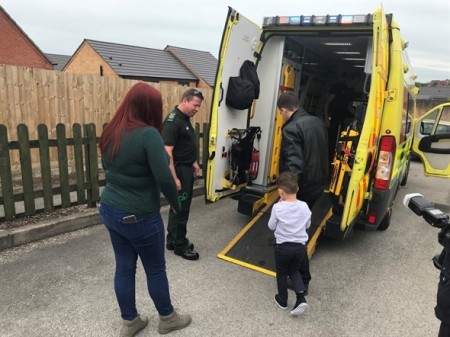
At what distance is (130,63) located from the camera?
26672mm

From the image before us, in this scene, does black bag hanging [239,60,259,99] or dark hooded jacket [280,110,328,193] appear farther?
black bag hanging [239,60,259,99]

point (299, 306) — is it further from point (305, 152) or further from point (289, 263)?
point (305, 152)

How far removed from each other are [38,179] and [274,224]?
477cm

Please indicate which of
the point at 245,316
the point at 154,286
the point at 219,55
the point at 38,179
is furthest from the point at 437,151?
the point at 38,179

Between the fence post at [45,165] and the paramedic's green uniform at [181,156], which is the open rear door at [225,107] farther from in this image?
the fence post at [45,165]

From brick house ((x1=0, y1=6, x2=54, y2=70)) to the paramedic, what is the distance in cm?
2265

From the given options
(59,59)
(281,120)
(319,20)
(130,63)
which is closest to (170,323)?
(281,120)

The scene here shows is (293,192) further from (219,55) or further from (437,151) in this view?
(437,151)

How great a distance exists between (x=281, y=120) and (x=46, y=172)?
3.19 metres

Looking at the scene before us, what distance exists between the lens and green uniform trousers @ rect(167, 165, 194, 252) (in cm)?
360

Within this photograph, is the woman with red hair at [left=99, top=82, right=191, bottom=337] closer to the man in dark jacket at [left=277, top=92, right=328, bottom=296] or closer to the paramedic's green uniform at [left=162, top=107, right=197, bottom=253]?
the paramedic's green uniform at [left=162, top=107, right=197, bottom=253]

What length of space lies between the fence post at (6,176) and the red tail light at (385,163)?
419cm

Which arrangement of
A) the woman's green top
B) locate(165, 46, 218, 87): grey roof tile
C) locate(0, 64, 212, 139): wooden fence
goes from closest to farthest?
1. the woman's green top
2. locate(0, 64, 212, 139): wooden fence
3. locate(165, 46, 218, 87): grey roof tile

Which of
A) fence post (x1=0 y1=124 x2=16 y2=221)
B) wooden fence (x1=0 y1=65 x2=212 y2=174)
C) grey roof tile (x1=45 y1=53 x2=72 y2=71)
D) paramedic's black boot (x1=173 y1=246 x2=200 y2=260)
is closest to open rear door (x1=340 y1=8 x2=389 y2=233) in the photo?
paramedic's black boot (x1=173 y1=246 x2=200 y2=260)
